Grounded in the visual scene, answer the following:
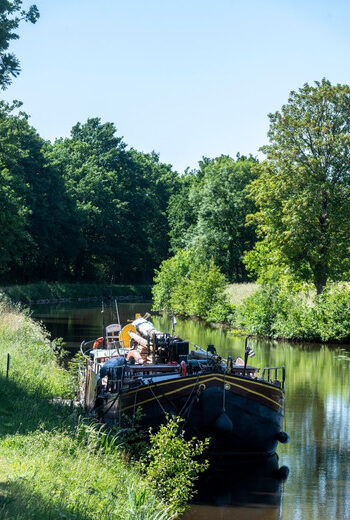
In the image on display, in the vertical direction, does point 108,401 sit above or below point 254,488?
above

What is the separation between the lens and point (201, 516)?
12141 mm

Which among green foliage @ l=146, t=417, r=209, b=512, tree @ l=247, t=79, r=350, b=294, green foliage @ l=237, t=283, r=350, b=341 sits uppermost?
tree @ l=247, t=79, r=350, b=294

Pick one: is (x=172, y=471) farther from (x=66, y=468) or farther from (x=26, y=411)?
(x=26, y=411)

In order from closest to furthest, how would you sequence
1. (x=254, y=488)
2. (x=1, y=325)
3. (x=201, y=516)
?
(x=201, y=516) → (x=254, y=488) → (x=1, y=325)

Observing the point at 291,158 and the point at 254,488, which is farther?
the point at 291,158

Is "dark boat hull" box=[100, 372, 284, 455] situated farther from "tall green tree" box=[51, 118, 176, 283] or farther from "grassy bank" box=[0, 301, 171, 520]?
"tall green tree" box=[51, 118, 176, 283]

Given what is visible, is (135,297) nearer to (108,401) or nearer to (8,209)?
(8,209)

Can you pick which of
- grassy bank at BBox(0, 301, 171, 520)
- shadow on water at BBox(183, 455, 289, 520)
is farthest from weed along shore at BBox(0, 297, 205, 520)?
shadow on water at BBox(183, 455, 289, 520)

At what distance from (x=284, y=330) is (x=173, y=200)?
54633mm

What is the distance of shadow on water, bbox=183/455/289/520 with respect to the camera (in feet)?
40.7

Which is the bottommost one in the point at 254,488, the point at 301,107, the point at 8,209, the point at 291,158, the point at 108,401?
the point at 254,488

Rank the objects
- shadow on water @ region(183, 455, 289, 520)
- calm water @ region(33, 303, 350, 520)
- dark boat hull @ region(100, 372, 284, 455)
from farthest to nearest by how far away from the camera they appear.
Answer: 1. dark boat hull @ region(100, 372, 284, 455)
2. calm water @ region(33, 303, 350, 520)
3. shadow on water @ region(183, 455, 289, 520)

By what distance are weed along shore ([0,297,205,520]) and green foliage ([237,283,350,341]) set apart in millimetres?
24802

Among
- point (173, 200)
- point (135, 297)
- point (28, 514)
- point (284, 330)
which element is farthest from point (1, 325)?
point (173, 200)
